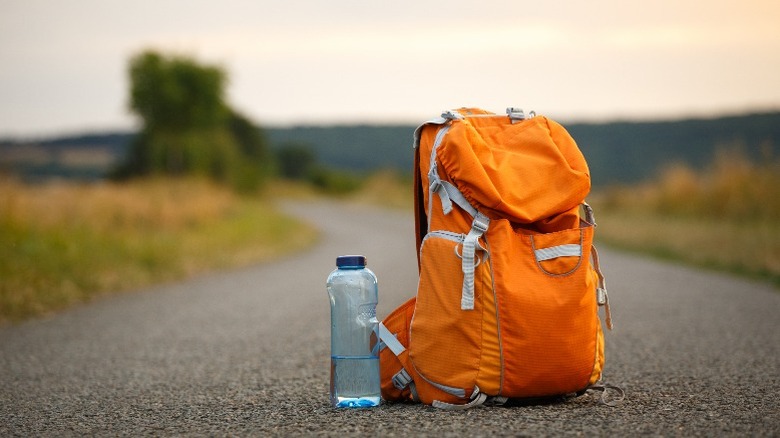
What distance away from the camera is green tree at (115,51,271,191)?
28.6 m

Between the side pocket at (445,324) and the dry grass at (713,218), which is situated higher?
the side pocket at (445,324)

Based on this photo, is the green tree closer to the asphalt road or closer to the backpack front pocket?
the asphalt road

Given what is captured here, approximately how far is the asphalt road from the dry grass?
6.54ft

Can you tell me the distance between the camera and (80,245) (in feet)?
35.0

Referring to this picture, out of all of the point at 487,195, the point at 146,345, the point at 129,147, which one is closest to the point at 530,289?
the point at 487,195

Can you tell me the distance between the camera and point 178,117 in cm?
2988

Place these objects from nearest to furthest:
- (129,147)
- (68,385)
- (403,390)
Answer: (403,390), (68,385), (129,147)

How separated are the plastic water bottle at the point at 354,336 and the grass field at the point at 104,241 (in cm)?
480

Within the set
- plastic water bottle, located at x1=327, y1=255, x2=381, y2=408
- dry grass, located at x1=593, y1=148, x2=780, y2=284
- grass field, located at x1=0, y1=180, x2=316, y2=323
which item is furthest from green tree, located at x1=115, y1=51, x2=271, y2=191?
plastic water bottle, located at x1=327, y1=255, x2=381, y2=408

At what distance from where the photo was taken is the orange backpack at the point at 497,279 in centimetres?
354

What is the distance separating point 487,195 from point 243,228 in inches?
565

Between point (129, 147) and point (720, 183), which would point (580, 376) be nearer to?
point (720, 183)

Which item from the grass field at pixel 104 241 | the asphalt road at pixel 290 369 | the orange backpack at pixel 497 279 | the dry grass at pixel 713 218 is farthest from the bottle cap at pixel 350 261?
the dry grass at pixel 713 218

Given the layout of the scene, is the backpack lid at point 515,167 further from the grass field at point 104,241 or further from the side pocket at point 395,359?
the grass field at point 104,241
